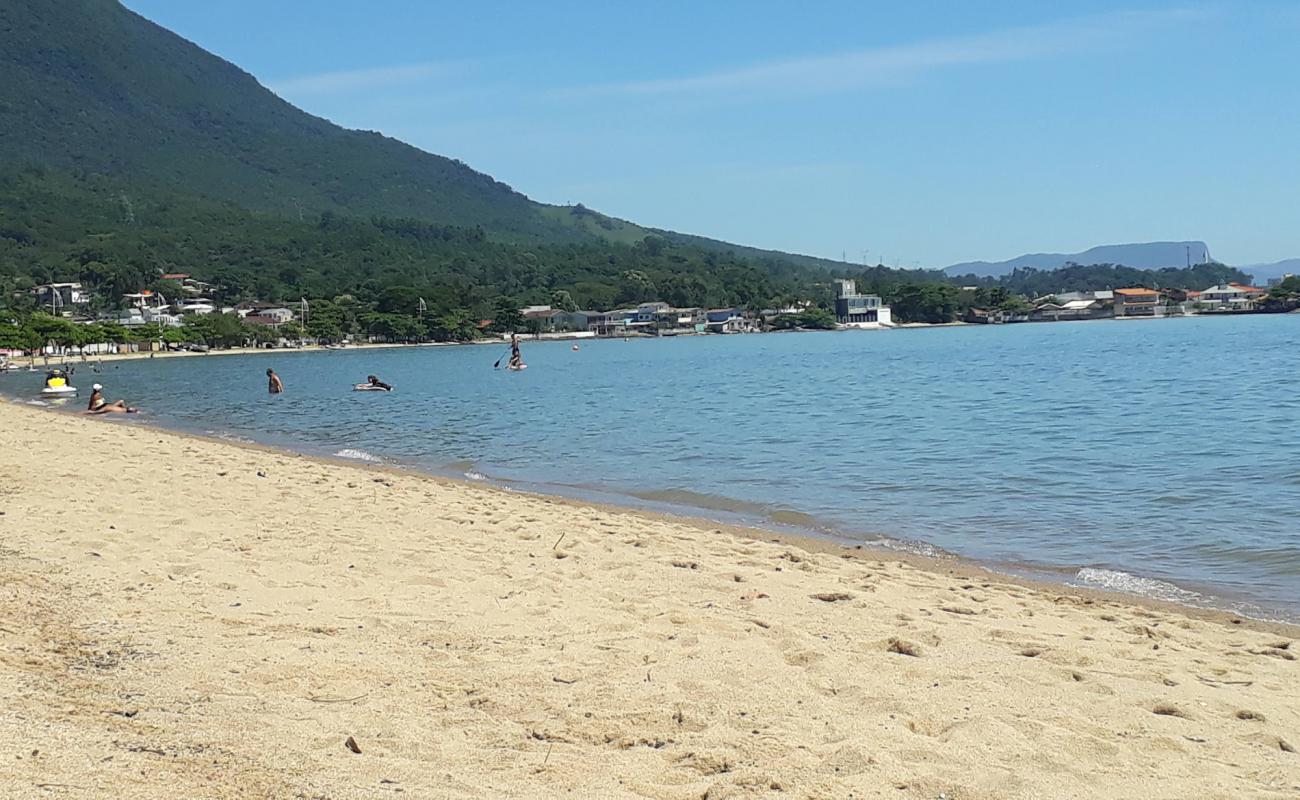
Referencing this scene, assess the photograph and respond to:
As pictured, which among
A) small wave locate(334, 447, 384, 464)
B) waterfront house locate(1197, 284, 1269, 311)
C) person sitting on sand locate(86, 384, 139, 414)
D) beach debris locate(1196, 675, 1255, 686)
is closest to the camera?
beach debris locate(1196, 675, 1255, 686)

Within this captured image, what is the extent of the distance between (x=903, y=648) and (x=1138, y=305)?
186147 mm

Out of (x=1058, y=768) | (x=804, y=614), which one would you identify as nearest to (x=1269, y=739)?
(x=1058, y=768)

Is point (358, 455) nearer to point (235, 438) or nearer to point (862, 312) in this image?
point (235, 438)

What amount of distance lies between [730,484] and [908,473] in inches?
103

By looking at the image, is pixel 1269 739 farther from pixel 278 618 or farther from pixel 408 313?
pixel 408 313

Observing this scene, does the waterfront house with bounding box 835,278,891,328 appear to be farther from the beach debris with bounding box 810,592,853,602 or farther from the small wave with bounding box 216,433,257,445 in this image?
the beach debris with bounding box 810,592,853,602

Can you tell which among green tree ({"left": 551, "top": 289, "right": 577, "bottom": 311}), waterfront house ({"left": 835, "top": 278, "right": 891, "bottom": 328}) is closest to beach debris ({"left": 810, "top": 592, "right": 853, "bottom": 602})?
green tree ({"left": 551, "top": 289, "right": 577, "bottom": 311})

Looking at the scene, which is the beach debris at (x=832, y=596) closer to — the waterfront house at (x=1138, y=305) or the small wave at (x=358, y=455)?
the small wave at (x=358, y=455)

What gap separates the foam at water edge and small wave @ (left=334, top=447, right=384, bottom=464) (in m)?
12.2

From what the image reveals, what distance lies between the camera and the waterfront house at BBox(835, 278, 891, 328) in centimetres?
17612

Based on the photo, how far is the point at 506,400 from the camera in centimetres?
3462

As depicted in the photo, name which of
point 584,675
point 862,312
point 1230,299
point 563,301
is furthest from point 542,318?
point 584,675

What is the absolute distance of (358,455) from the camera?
19.1 meters

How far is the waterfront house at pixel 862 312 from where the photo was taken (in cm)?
17612
